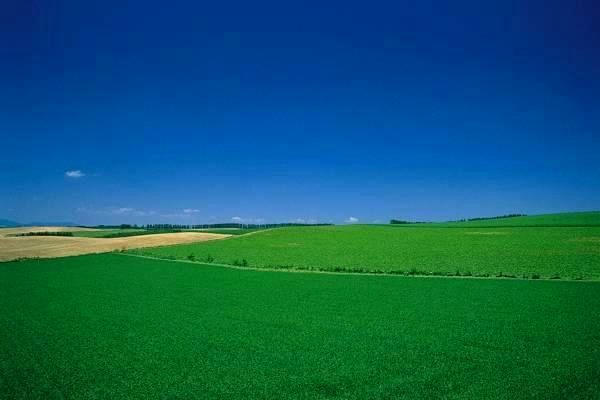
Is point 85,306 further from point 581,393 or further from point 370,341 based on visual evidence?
point 581,393

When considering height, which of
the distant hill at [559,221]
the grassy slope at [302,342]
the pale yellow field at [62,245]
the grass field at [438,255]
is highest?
the distant hill at [559,221]

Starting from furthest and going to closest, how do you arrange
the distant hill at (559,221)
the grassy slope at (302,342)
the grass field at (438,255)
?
the distant hill at (559,221) < the grass field at (438,255) < the grassy slope at (302,342)

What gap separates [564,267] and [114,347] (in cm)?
3030

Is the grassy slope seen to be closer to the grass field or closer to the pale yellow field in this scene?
the grass field

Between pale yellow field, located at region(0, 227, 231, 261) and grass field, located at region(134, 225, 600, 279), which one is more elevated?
pale yellow field, located at region(0, 227, 231, 261)

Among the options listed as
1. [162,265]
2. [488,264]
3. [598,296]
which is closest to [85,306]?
[162,265]

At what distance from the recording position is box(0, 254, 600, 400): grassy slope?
820 cm

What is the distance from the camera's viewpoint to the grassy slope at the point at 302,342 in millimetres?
8195

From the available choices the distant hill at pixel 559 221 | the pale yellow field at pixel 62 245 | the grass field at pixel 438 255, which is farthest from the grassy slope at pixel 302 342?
the distant hill at pixel 559 221

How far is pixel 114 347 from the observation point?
10.8m

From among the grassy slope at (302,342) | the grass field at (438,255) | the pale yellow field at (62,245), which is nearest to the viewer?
the grassy slope at (302,342)

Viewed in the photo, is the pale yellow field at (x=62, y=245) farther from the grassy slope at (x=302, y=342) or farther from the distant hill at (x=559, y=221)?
the distant hill at (x=559, y=221)

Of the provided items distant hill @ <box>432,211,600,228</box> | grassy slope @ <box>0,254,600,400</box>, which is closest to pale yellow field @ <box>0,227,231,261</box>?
grassy slope @ <box>0,254,600,400</box>

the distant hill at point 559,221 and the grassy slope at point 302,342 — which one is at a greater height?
the distant hill at point 559,221
